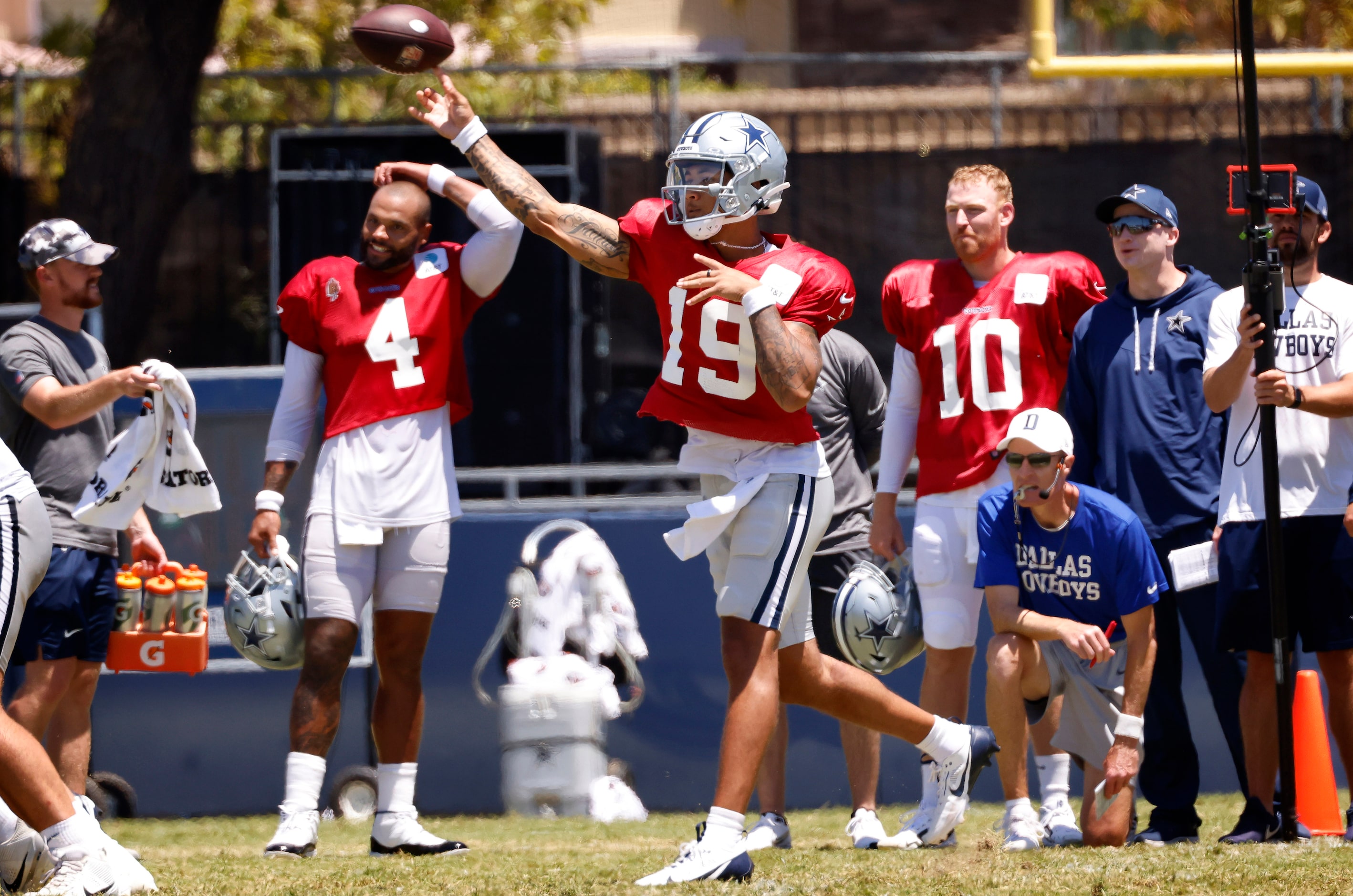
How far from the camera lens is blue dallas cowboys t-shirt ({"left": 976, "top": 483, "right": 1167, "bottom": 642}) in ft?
16.4

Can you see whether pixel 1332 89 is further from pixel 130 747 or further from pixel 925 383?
pixel 130 747

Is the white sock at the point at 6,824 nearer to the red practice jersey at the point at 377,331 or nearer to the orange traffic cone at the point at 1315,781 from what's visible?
the red practice jersey at the point at 377,331

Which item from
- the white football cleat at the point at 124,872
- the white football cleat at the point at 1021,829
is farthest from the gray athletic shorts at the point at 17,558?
the white football cleat at the point at 1021,829

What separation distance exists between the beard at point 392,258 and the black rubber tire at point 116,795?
2.75m

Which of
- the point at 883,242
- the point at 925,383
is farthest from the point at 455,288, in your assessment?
the point at 883,242

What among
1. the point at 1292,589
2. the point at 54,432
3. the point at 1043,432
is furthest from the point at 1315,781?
A: the point at 54,432

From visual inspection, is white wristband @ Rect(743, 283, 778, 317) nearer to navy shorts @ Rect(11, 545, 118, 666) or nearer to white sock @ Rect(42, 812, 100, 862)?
white sock @ Rect(42, 812, 100, 862)

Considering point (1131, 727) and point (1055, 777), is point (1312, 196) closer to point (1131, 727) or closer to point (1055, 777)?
point (1131, 727)

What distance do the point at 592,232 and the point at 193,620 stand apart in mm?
2153

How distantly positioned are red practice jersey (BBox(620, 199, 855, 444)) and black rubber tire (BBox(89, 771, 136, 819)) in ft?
11.7

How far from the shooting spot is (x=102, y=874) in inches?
161

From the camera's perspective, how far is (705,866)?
412cm

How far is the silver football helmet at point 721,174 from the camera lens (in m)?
4.35

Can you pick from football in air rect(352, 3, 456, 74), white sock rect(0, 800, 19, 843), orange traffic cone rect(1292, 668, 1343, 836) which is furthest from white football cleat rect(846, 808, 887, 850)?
football in air rect(352, 3, 456, 74)
